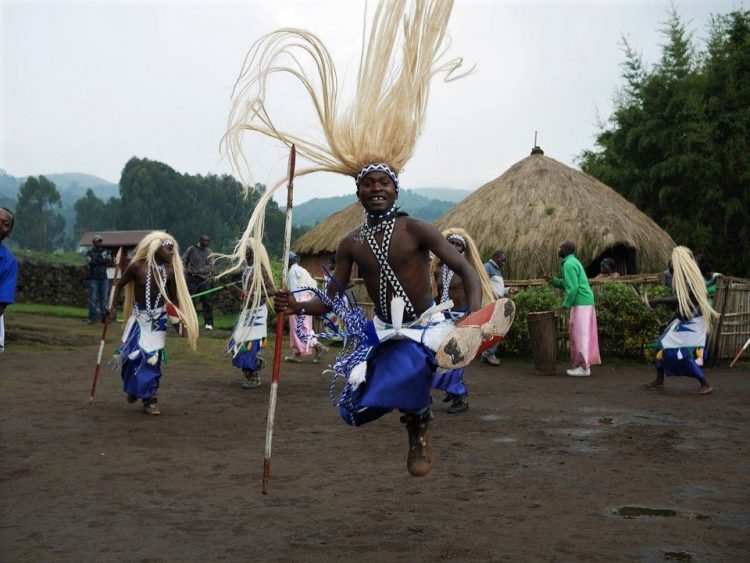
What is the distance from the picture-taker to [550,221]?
683 inches

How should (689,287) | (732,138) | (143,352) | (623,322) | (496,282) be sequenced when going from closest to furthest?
(143,352), (689,287), (496,282), (623,322), (732,138)

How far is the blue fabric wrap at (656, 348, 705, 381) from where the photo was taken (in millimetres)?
9344

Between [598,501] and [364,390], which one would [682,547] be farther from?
[364,390]

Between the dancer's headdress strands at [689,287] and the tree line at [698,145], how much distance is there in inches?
409

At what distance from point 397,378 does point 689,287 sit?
6468mm

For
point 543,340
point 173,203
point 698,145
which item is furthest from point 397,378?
point 173,203

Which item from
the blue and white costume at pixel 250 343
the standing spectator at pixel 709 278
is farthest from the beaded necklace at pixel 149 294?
the standing spectator at pixel 709 278

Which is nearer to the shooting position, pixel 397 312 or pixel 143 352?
pixel 397 312

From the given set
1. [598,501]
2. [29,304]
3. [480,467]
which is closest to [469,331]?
[598,501]

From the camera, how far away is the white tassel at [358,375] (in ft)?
13.7

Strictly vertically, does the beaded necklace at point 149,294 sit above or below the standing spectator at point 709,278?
below

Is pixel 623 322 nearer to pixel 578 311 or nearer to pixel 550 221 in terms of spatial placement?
pixel 578 311

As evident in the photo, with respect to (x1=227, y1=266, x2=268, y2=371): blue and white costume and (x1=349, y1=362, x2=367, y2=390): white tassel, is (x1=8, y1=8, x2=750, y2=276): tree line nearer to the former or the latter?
(x1=227, y1=266, x2=268, y2=371): blue and white costume

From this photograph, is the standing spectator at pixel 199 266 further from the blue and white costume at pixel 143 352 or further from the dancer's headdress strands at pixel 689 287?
the dancer's headdress strands at pixel 689 287
